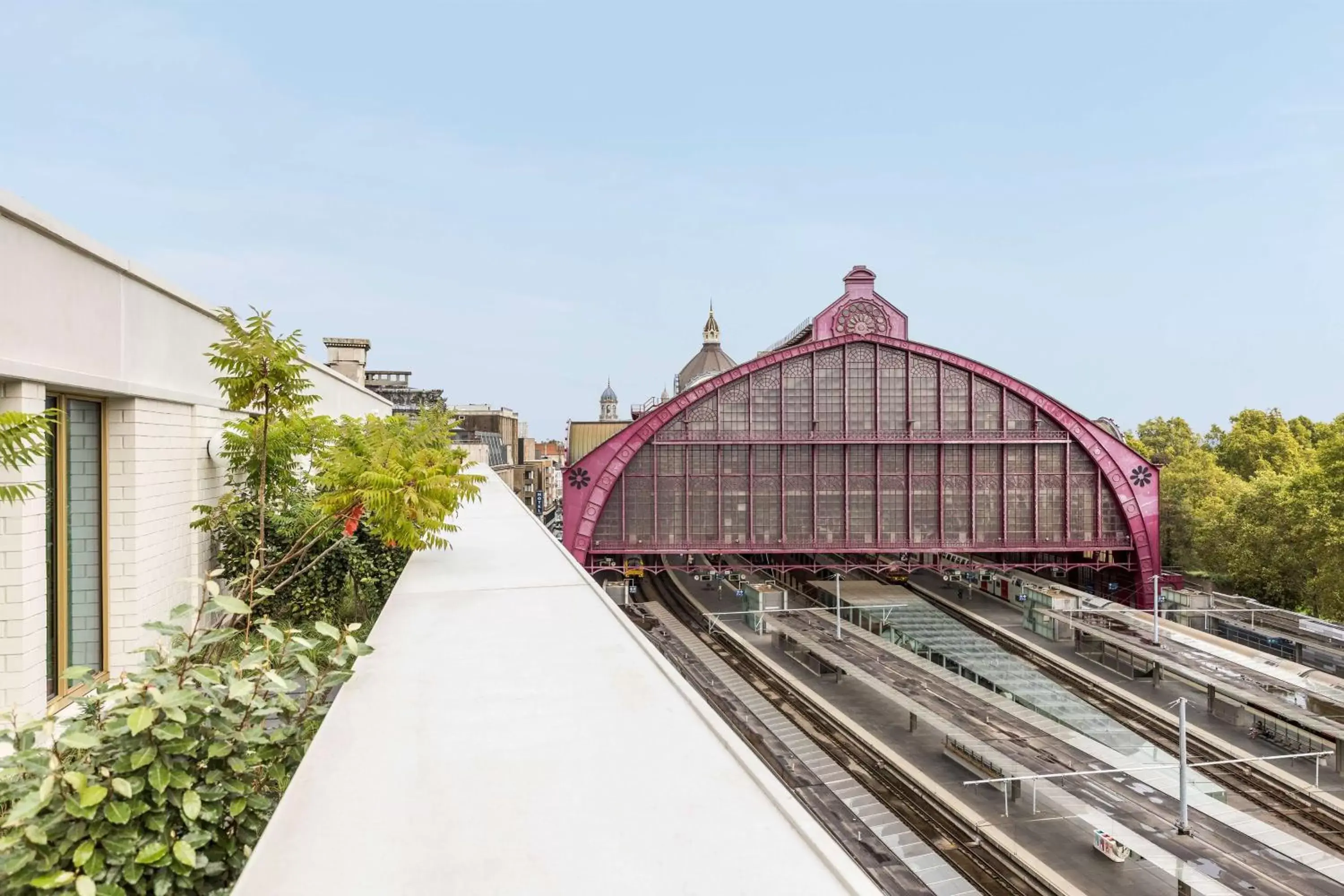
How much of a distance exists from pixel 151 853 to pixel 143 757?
0.39 metres

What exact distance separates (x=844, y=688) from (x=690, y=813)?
2488cm

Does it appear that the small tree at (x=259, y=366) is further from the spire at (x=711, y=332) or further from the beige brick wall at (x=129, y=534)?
the spire at (x=711, y=332)

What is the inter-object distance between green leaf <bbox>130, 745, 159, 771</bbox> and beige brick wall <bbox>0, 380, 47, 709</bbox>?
11.8ft

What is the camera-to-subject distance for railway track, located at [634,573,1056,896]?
14.3 metres

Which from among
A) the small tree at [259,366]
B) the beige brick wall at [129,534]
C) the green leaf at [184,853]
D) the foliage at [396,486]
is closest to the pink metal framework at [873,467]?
the beige brick wall at [129,534]

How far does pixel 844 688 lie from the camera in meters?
25.5

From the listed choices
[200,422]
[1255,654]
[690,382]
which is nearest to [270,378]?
[200,422]

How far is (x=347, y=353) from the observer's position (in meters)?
28.7

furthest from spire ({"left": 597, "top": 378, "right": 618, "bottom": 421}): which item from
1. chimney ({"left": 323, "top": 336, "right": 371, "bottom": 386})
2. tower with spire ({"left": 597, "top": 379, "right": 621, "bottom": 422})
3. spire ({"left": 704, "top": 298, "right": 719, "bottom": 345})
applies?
chimney ({"left": 323, "top": 336, "right": 371, "bottom": 386})

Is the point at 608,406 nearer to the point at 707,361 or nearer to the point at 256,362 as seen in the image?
the point at 707,361

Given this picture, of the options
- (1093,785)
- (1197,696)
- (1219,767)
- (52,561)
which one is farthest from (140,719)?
(1197,696)

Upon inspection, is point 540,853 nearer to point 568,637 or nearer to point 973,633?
point 568,637

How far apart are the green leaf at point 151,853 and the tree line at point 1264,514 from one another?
120 ft

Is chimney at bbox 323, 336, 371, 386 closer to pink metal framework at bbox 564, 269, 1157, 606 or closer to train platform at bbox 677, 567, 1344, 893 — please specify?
pink metal framework at bbox 564, 269, 1157, 606
